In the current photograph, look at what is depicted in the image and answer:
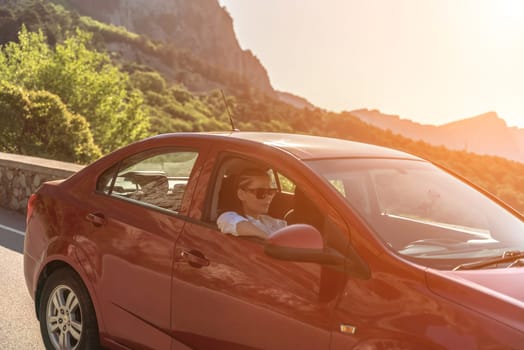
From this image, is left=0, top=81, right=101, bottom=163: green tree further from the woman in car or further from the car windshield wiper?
the car windshield wiper

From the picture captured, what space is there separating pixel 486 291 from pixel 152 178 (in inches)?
87.7

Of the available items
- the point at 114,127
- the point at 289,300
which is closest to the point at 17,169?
the point at 289,300

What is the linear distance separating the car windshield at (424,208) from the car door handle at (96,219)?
1.49 meters

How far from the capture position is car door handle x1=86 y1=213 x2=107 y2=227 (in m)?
4.14

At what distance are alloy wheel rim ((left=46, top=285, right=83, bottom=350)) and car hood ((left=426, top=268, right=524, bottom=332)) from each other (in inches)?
97.9

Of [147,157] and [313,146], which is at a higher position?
[313,146]

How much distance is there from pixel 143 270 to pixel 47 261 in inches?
42.9

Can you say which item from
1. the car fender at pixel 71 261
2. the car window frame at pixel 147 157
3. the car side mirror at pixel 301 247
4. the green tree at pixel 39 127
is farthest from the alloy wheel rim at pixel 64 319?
the green tree at pixel 39 127

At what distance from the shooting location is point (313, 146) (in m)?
3.73

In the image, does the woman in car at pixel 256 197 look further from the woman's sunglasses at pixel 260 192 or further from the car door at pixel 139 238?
the car door at pixel 139 238

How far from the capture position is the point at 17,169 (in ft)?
37.8

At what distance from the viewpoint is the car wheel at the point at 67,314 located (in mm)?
4199

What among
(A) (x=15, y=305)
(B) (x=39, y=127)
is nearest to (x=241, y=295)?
(A) (x=15, y=305)

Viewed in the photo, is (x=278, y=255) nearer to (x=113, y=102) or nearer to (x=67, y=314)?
(x=67, y=314)
